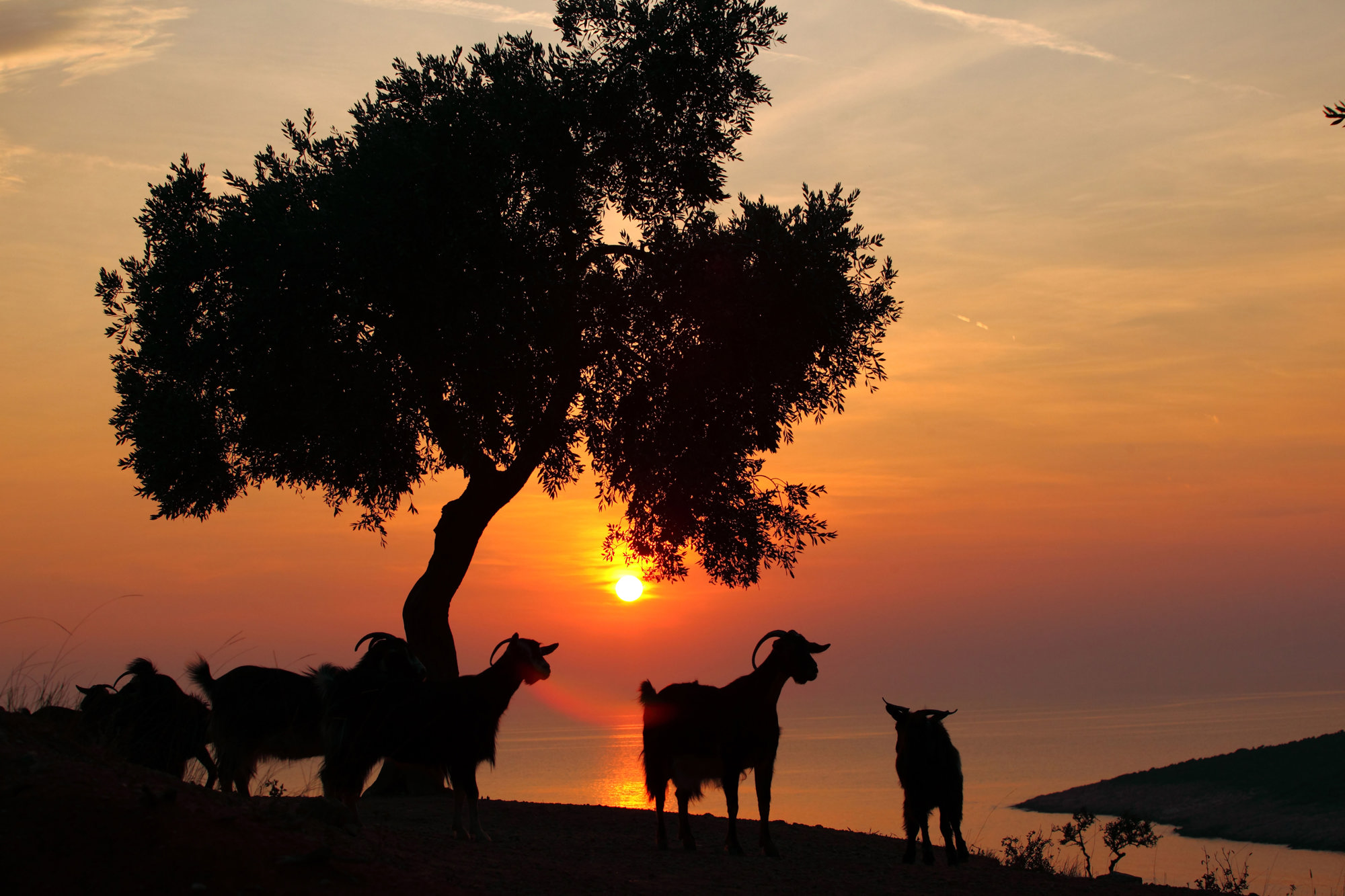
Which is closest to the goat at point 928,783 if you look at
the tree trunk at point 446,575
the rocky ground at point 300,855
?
the rocky ground at point 300,855

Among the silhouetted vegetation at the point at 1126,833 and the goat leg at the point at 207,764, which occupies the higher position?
the goat leg at the point at 207,764

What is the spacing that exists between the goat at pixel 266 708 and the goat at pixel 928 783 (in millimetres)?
6529

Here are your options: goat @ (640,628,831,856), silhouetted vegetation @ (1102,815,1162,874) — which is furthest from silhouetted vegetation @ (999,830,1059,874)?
silhouetted vegetation @ (1102,815,1162,874)

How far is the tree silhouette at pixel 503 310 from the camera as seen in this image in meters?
17.6

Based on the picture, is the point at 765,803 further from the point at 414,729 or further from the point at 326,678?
the point at 326,678

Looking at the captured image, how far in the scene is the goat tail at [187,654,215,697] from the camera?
12922 millimetres

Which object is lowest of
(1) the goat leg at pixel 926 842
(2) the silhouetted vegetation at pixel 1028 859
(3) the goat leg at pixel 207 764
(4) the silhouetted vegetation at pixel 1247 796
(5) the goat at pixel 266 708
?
(4) the silhouetted vegetation at pixel 1247 796

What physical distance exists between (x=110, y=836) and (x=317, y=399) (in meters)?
10.5

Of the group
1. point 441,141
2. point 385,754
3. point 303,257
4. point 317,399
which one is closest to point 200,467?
point 317,399

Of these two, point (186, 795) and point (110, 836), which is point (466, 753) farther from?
point (110, 836)

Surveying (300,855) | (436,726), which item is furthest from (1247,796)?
(300,855)

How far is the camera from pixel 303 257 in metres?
17.2

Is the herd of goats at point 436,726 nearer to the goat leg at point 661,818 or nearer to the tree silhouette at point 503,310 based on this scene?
the goat leg at point 661,818

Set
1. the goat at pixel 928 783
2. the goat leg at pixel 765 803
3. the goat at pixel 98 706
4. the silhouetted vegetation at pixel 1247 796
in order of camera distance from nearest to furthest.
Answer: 1. the goat at pixel 98 706
2. the goat leg at pixel 765 803
3. the goat at pixel 928 783
4. the silhouetted vegetation at pixel 1247 796
